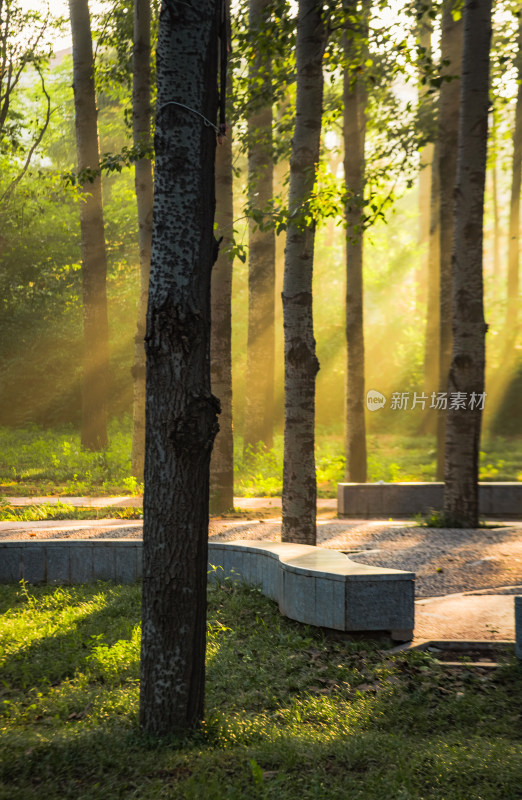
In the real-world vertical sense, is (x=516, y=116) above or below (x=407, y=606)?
above

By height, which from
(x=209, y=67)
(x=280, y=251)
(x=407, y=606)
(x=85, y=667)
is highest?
(x=280, y=251)

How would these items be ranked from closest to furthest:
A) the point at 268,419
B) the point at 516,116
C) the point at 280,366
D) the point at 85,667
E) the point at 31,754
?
the point at 31,754, the point at 85,667, the point at 268,419, the point at 516,116, the point at 280,366

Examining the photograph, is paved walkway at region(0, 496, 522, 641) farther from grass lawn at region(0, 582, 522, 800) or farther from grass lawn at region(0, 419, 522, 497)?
grass lawn at region(0, 419, 522, 497)

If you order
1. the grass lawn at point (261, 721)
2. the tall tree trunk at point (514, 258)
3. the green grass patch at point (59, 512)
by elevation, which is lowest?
the grass lawn at point (261, 721)

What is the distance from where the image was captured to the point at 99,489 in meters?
16.0

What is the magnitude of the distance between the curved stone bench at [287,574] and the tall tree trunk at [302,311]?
92cm

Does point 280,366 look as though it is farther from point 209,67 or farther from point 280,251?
point 209,67

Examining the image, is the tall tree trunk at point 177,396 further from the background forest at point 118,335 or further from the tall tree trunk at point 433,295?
the tall tree trunk at point 433,295

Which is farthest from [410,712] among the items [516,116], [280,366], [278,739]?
[280,366]

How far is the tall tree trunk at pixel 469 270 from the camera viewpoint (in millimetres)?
10664

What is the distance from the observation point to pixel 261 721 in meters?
4.44

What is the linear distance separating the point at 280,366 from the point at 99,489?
1529 cm

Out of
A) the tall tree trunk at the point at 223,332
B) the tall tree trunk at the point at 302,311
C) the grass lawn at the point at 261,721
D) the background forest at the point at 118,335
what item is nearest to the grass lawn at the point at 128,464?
the background forest at the point at 118,335

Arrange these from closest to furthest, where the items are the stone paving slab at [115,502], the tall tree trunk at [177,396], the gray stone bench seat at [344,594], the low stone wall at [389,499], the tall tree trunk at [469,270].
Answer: the tall tree trunk at [177,396] < the gray stone bench seat at [344,594] < the tall tree trunk at [469,270] < the stone paving slab at [115,502] < the low stone wall at [389,499]
